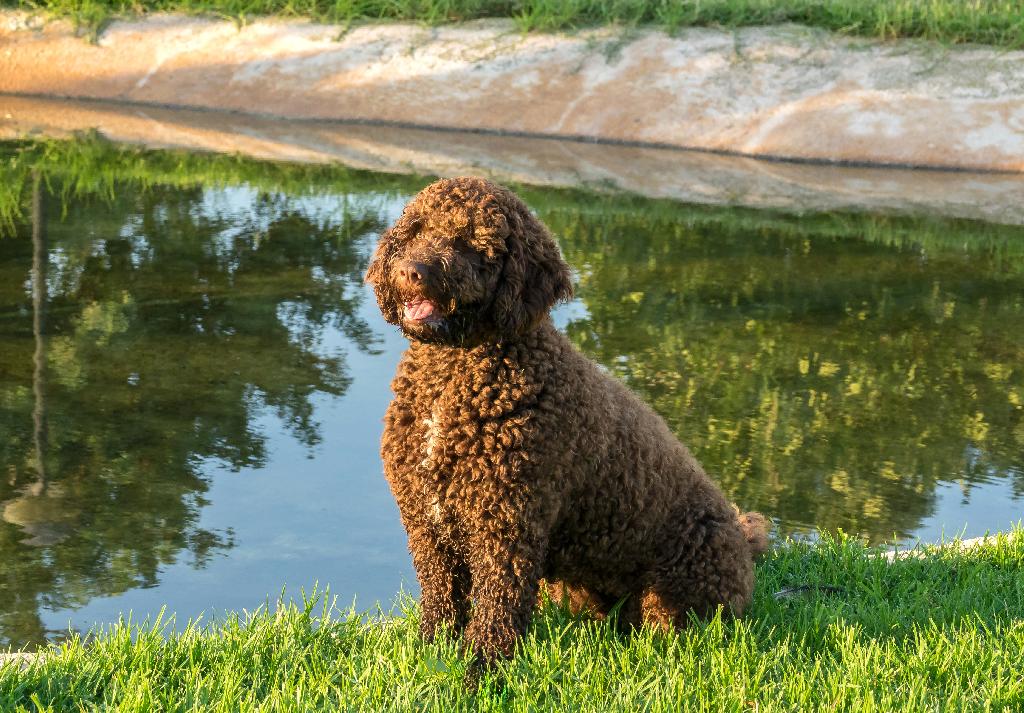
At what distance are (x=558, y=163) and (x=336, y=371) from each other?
692cm

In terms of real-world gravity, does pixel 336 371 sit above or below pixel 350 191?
below

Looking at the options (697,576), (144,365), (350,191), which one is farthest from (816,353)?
(350,191)

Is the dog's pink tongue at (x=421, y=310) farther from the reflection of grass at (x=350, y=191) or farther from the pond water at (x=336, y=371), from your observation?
the reflection of grass at (x=350, y=191)

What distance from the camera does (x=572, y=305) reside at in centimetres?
905

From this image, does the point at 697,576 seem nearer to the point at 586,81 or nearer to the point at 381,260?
the point at 381,260

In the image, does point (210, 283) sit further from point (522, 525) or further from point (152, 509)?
point (522, 525)

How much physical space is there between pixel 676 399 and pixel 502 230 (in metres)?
3.87

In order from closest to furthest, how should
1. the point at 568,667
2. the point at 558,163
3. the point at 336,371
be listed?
the point at 568,667 → the point at 336,371 → the point at 558,163

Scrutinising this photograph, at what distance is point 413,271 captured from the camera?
3.51 meters

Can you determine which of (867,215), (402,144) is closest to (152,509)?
(867,215)

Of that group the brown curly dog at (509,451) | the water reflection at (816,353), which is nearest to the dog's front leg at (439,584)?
the brown curly dog at (509,451)

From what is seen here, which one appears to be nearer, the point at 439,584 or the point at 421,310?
the point at 421,310

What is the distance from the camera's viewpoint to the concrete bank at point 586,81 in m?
14.7

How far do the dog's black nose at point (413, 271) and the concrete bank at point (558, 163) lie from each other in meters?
9.21
